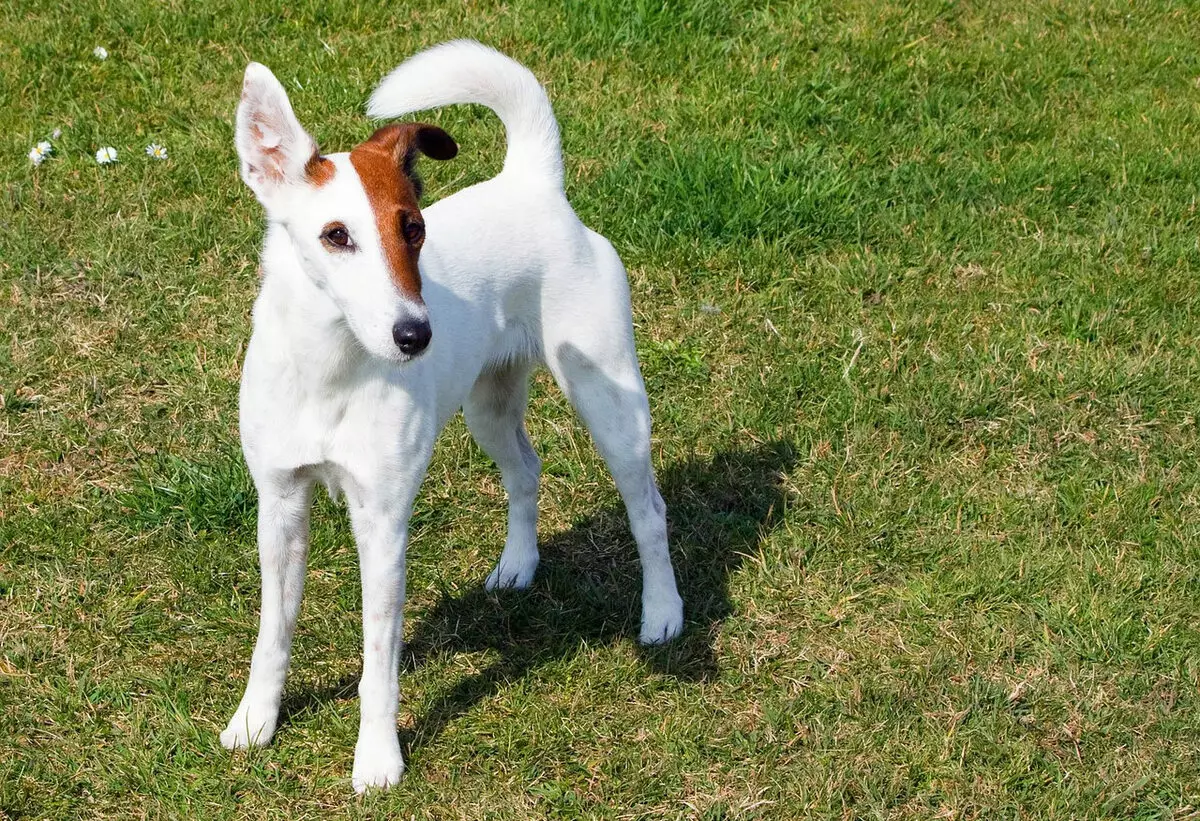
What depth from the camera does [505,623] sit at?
14.7 feet

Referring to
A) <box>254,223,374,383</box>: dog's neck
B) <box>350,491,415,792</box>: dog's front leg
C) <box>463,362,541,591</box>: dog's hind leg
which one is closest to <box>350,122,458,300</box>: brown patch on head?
<box>254,223,374,383</box>: dog's neck

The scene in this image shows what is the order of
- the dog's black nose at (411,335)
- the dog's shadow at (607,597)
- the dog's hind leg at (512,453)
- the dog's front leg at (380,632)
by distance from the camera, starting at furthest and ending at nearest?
the dog's hind leg at (512,453) → the dog's shadow at (607,597) → the dog's front leg at (380,632) → the dog's black nose at (411,335)

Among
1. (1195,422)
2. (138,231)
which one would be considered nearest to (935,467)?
(1195,422)

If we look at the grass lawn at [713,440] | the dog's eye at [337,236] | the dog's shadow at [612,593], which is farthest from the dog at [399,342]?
the grass lawn at [713,440]

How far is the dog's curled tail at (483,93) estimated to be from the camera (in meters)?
3.61

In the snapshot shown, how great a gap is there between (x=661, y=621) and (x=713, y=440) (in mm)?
1038

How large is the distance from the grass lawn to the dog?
295mm

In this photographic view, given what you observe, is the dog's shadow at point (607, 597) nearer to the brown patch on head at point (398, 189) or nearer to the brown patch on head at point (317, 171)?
the brown patch on head at point (398, 189)

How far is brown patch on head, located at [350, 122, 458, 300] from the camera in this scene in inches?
120

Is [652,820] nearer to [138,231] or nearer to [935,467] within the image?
[935,467]

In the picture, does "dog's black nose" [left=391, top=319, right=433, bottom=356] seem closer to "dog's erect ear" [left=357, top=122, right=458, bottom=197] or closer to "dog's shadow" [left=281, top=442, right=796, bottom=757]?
"dog's erect ear" [left=357, top=122, right=458, bottom=197]

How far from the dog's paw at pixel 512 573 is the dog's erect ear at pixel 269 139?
1808 mm

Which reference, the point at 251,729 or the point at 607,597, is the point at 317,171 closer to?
the point at 251,729

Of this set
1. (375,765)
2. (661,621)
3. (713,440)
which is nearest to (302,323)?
(375,765)
